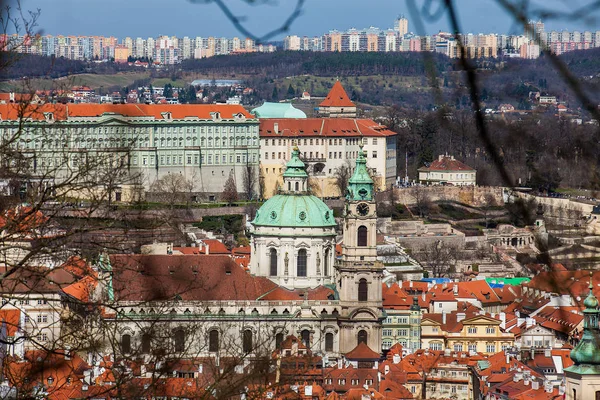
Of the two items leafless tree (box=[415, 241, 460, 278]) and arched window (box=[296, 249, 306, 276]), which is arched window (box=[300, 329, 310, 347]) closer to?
arched window (box=[296, 249, 306, 276])

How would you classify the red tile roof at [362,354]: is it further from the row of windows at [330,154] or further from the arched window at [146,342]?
the row of windows at [330,154]

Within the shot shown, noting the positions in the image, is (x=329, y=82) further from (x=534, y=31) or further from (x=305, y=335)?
(x=534, y=31)

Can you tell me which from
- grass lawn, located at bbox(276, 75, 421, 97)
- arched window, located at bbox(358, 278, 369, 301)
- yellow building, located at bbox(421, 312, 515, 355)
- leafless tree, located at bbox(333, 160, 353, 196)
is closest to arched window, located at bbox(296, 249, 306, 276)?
arched window, located at bbox(358, 278, 369, 301)

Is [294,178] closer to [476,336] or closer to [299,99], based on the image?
[476,336]

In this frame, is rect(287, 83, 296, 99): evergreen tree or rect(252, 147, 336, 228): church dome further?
rect(287, 83, 296, 99): evergreen tree

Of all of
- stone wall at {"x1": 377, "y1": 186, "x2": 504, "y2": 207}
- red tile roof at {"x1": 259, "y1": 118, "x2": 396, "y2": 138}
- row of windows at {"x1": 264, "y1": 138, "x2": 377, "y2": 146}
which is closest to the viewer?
stone wall at {"x1": 377, "y1": 186, "x2": 504, "y2": 207}
